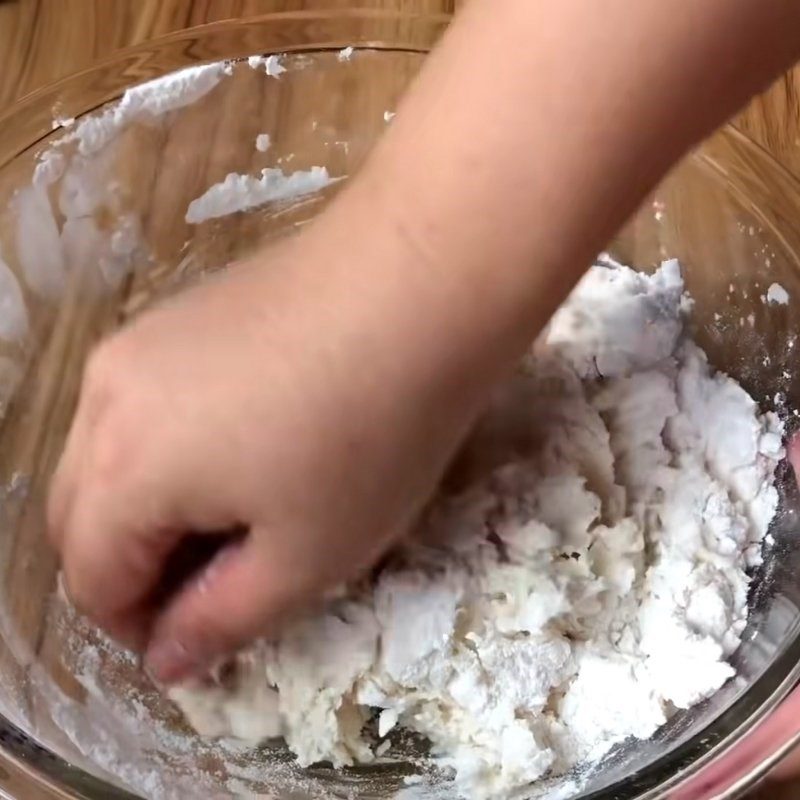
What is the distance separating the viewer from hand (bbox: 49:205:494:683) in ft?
1.54

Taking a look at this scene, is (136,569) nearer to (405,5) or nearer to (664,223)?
(664,223)

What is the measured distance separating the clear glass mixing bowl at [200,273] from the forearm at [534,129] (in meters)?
0.30

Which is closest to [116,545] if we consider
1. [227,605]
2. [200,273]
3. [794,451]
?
[227,605]

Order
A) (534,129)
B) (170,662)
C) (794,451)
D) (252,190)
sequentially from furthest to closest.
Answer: (252,190) → (794,451) → (170,662) → (534,129)

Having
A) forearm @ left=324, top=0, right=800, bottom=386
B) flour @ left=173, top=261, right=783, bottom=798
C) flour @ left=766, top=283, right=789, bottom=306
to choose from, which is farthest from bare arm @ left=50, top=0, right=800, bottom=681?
flour @ left=766, top=283, right=789, bottom=306

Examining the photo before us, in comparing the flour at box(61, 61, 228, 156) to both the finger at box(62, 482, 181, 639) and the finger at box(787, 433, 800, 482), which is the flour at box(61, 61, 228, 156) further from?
the finger at box(787, 433, 800, 482)

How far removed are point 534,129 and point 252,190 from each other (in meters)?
0.43

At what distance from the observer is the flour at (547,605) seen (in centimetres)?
64

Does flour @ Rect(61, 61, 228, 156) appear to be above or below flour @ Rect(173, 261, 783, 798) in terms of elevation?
above

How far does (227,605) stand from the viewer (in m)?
0.52

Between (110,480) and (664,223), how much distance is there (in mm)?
515

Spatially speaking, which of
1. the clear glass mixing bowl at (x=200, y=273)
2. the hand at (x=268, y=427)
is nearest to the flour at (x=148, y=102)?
the clear glass mixing bowl at (x=200, y=273)

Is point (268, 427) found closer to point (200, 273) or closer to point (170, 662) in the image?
point (170, 662)

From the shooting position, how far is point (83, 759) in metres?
0.59
